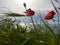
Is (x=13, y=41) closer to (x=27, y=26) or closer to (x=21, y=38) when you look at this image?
(x=21, y=38)

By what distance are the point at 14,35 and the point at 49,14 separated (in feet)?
0.85

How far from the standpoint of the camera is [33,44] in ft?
3.82

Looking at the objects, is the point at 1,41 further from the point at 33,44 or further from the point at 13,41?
the point at 33,44

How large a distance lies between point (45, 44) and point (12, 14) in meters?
0.24

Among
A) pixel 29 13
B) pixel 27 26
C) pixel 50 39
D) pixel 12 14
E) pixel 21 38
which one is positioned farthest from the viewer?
pixel 27 26

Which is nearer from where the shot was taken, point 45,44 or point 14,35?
point 45,44

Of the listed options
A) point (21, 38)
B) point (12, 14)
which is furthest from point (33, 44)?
point (12, 14)

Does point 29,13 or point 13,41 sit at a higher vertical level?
point 29,13

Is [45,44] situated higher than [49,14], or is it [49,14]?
[49,14]

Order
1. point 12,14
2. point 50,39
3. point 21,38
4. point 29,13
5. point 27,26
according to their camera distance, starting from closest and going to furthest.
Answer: point 50,39 < point 12,14 < point 21,38 < point 29,13 < point 27,26

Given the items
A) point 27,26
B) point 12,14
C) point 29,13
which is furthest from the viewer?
point 27,26

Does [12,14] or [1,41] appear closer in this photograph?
[12,14]

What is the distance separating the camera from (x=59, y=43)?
3.02 ft

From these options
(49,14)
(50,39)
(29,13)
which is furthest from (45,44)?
(29,13)
